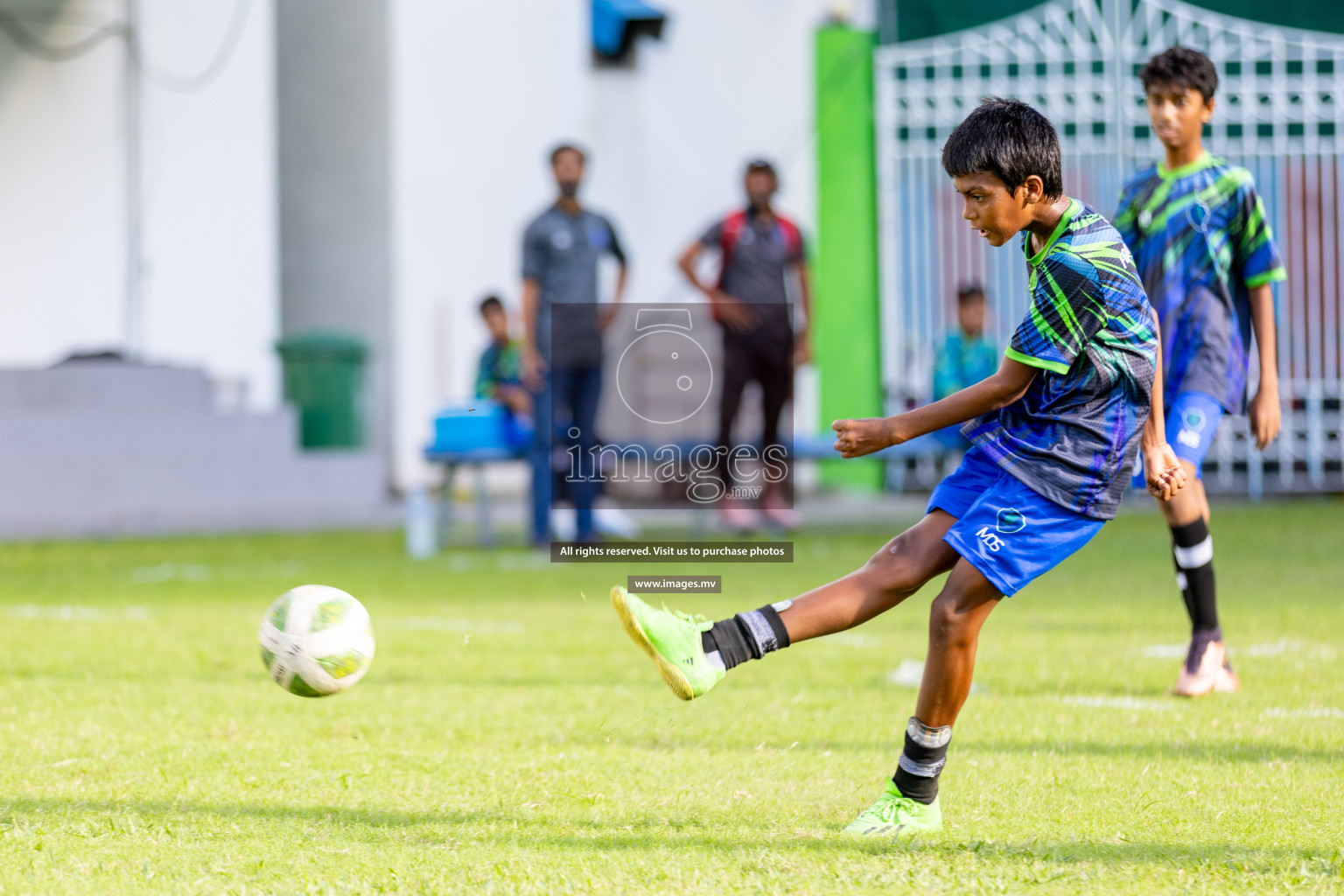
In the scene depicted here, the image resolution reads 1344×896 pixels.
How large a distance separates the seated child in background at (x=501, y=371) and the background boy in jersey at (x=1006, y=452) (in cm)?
689

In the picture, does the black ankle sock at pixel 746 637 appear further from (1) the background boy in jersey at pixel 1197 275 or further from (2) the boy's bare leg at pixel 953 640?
(1) the background boy in jersey at pixel 1197 275

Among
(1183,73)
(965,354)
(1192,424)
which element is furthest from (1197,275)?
(965,354)

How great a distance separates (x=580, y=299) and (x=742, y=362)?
1424 millimetres

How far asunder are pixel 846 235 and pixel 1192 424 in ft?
35.4

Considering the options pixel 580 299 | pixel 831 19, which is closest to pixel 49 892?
pixel 580 299

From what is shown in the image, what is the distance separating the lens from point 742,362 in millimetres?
10461

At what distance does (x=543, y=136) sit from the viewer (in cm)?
1565

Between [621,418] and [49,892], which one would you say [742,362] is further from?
[49,892]

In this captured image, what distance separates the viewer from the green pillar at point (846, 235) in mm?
15617


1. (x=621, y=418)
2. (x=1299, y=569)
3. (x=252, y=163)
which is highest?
(x=252, y=163)

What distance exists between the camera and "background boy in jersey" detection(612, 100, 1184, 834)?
323 cm

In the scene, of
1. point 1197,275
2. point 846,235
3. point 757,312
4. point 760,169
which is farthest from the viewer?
point 846,235

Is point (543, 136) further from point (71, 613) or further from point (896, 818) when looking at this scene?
point (896, 818)

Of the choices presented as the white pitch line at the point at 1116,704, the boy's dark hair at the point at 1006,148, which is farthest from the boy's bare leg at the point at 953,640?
the white pitch line at the point at 1116,704
